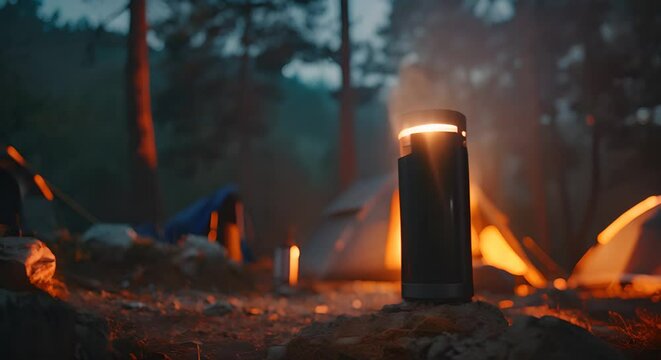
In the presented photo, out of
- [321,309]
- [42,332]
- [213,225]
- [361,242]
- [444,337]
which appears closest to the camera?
[42,332]

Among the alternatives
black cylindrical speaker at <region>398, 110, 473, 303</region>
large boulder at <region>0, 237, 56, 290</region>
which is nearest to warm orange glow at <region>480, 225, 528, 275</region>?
black cylindrical speaker at <region>398, 110, 473, 303</region>

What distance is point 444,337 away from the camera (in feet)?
9.91

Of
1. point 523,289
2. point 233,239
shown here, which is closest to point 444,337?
point 523,289

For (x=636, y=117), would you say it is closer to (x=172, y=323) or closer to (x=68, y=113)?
(x=172, y=323)

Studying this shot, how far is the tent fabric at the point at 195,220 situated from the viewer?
10.1 meters

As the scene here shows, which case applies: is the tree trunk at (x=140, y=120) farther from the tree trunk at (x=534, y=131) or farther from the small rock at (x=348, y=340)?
the tree trunk at (x=534, y=131)

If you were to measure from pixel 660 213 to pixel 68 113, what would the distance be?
16.9 metres

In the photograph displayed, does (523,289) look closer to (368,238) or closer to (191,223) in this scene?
(368,238)

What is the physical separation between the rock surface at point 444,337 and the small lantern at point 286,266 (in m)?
4.46

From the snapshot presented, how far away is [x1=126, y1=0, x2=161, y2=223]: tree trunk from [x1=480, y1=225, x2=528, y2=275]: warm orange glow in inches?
238

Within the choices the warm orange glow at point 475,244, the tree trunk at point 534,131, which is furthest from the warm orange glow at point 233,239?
the tree trunk at point 534,131

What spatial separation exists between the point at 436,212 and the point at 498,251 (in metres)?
6.72

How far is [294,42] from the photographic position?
16953 mm

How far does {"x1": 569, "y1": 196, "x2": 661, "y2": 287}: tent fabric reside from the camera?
7.86 metres
